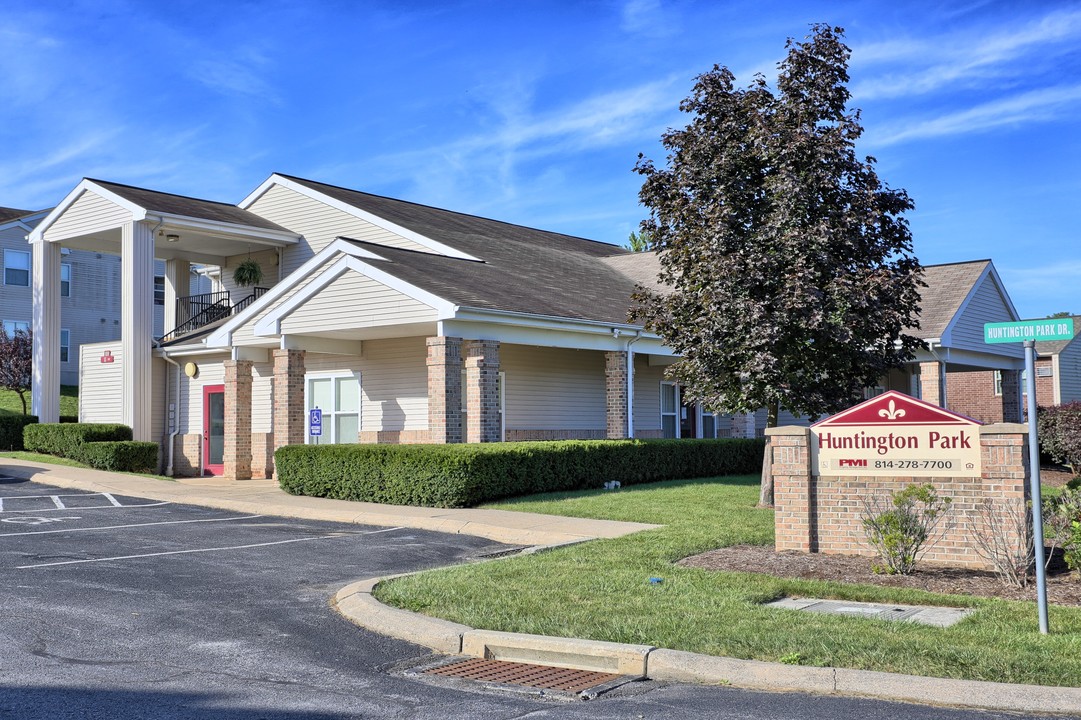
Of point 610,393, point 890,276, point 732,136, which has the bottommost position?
point 610,393

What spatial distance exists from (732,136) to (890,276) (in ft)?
10.9

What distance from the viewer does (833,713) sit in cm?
603

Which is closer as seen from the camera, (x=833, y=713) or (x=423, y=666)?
(x=833, y=713)

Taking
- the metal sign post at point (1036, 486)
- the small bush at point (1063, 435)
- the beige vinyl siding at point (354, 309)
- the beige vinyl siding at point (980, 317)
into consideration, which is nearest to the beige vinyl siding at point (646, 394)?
the beige vinyl siding at point (980, 317)

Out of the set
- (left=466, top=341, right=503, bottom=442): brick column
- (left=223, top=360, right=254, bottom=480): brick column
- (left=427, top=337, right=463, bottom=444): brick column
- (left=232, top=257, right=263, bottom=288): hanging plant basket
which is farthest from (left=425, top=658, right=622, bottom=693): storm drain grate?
(left=232, top=257, right=263, bottom=288): hanging plant basket

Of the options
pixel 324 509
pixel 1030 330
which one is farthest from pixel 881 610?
pixel 324 509

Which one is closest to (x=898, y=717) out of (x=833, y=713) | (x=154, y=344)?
(x=833, y=713)

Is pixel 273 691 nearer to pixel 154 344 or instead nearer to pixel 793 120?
pixel 793 120

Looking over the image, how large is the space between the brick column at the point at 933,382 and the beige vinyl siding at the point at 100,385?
21.0 metres

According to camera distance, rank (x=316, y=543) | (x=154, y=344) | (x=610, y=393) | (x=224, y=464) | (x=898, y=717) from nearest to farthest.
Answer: (x=898, y=717), (x=316, y=543), (x=610, y=393), (x=224, y=464), (x=154, y=344)

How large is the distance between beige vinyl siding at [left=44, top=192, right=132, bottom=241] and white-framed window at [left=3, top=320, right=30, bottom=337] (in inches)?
552

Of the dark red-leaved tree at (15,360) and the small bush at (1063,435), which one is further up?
the dark red-leaved tree at (15,360)

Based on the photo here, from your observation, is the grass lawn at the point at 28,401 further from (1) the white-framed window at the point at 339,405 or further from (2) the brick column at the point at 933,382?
(2) the brick column at the point at 933,382

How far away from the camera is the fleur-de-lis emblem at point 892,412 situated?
1102cm
